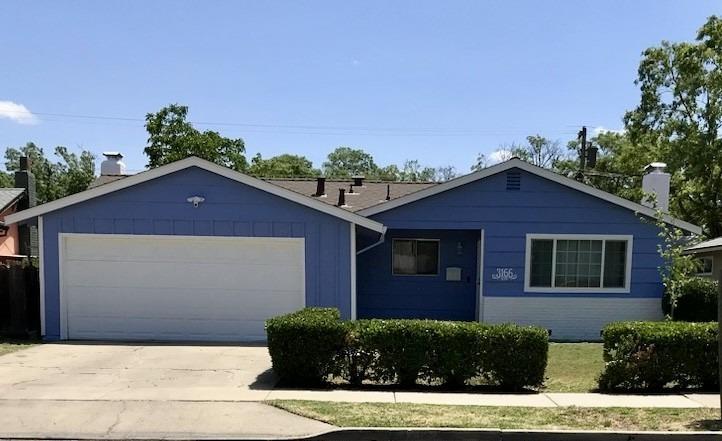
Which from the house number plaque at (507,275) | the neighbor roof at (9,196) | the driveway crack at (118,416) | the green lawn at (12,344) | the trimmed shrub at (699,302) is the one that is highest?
the neighbor roof at (9,196)

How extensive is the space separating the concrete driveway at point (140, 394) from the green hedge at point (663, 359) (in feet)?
14.7

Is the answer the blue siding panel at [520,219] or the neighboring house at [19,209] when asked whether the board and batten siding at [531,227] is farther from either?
the neighboring house at [19,209]

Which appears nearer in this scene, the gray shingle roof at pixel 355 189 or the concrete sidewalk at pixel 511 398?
the concrete sidewalk at pixel 511 398

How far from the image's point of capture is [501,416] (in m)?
5.99

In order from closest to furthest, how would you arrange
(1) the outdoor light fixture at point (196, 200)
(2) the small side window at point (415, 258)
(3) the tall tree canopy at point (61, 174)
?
(1) the outdoor light fixture at point (196, 200)
(2) the small side window at point (415, 258)
(3) the tall tree canopy at point (61, 174)

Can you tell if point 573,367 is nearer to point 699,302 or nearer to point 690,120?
point 699,302

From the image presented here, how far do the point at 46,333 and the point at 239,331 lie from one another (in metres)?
3.87

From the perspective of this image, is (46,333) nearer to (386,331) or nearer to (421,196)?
(386,331)

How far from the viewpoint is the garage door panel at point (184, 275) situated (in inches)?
441

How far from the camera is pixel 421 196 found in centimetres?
1277

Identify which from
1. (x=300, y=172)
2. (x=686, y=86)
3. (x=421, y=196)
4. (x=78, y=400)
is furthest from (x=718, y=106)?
(x=300, y=172)

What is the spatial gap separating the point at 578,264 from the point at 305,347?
8088 mm

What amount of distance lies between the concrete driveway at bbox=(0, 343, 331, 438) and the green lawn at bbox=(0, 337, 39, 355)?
0.29 metres

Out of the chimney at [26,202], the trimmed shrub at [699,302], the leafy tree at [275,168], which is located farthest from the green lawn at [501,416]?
the leafy tree at [275,168]
